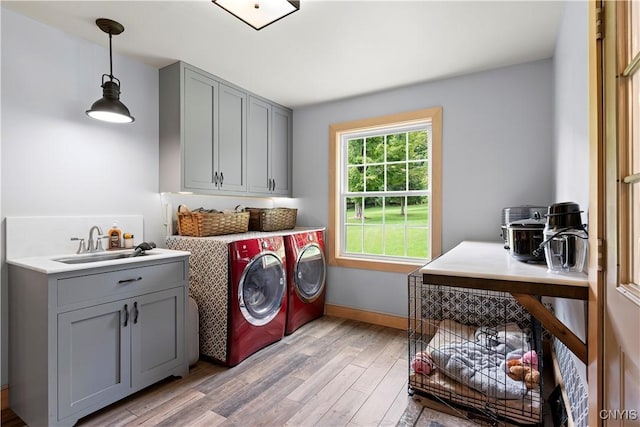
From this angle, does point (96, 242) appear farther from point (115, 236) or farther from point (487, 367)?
point (487, 367)

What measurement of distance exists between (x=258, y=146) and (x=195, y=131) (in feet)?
2.58

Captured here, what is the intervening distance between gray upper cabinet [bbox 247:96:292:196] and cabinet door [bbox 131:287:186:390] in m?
1.43

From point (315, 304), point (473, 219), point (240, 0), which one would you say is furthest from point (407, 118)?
point (315, 304)

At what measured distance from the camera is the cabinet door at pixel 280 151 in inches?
137

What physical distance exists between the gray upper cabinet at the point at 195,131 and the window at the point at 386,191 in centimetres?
117

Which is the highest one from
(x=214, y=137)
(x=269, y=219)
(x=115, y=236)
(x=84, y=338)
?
(x=214, y=137)

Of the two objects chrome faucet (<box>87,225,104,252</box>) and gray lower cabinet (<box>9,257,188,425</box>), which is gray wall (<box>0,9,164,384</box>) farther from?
gray lower cabinet (<box>9,257,188,425</box>)

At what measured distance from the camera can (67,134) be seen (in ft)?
6.87

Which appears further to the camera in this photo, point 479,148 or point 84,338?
point 479,148

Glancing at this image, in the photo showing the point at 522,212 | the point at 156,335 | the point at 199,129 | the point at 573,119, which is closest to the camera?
the point at 573,119

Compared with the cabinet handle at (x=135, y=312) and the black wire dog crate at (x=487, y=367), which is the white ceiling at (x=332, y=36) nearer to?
the black wire dog crate at (x=487, y=367)

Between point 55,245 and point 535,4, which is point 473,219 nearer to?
point 535,4

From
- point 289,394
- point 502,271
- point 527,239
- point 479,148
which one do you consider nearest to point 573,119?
point 527,239

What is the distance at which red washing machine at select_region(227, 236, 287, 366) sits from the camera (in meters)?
2.29
